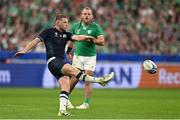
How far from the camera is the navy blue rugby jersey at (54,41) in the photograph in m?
15.1

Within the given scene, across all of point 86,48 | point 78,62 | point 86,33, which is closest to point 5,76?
point 78,62

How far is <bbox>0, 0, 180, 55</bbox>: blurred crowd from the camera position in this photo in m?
29.9

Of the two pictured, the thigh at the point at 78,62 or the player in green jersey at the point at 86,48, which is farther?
the thigh at the point at 78,62

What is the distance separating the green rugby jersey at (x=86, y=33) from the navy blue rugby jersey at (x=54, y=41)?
2.57 metres

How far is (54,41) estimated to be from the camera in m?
15.1

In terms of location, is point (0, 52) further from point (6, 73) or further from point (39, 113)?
point (39, 113)

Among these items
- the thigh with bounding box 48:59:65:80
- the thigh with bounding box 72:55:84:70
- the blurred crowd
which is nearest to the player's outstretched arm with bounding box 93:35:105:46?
the thigh with bounding box 72:55:84:70

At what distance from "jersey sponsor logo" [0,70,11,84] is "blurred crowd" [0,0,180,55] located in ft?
4.34

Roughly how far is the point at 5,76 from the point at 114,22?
6.36 metres

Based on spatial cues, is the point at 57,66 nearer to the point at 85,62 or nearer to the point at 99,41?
the point at 99,41

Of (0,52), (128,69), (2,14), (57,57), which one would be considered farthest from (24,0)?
(57,57)

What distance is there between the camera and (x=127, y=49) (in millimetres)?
30531

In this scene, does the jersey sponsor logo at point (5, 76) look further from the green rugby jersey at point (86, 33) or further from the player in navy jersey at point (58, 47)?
the player in navy jersey at point (58, 47)

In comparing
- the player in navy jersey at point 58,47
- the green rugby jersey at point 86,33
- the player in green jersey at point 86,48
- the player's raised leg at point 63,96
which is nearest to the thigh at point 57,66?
the player in navy jersey at point 58,47
